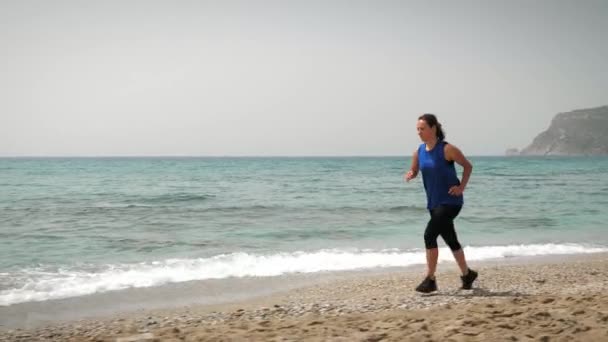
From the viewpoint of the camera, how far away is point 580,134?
181m

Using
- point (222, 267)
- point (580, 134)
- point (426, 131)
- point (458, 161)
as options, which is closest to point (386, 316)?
point (458, 161)

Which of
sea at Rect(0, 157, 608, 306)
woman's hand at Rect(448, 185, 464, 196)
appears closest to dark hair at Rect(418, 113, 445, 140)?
woman's hand at Rect(448, 185, 464, 196)

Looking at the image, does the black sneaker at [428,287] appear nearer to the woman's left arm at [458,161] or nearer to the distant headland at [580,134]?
the woman's left arm at [458,161]

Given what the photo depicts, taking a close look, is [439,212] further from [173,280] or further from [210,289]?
[173,280]

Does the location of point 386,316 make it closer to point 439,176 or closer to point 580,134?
point 439,176

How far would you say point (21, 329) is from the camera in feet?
16.9

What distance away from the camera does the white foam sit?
6956 mm

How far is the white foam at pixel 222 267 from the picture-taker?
6.96 metres

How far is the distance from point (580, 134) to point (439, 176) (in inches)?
8016

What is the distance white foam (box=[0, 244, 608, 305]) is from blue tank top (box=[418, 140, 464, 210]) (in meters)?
3.33

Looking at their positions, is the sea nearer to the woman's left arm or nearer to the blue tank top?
the blue tank top

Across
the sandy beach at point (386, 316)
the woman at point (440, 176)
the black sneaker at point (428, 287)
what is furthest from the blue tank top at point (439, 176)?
the sandy beach at point (386, 316)

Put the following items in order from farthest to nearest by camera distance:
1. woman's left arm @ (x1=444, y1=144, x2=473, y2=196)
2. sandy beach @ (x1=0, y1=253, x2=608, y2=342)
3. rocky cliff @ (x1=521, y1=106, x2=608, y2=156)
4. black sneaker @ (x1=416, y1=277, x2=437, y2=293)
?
1. rocky cliff @ (x1=521, y1=106, x2=608, y2=156)
2. black sneaker @ (x1=416, y1=277, x2=437, y2=293)
3. woman's left arm @ (x1=444, y1=144, x2=473, y2=196)
4. sandy beach @ (x1=0, y1=253, x2=608, y2=342)

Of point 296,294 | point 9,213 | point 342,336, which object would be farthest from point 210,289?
point 9,213
